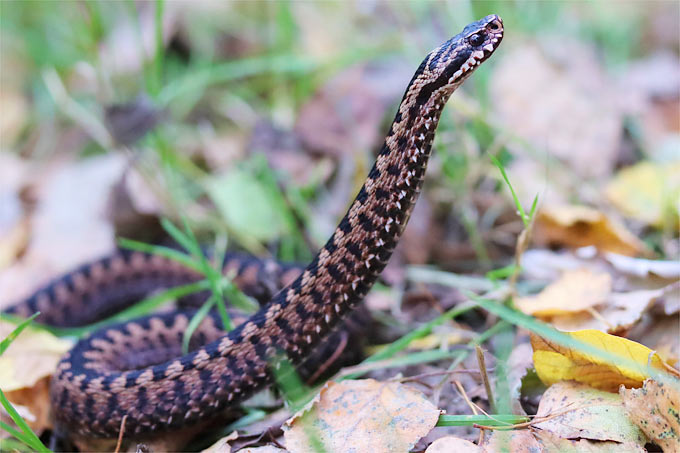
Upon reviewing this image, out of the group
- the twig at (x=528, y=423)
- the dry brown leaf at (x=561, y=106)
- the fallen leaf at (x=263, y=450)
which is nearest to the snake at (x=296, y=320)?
the fallen leaf at (x=263, y=450)

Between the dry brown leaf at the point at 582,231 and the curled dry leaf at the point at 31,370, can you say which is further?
the dry brown leaf at the point at 582,231

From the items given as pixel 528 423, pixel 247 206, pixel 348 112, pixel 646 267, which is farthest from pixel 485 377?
pixel 348 112

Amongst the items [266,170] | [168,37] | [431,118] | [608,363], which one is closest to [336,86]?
[266,170]

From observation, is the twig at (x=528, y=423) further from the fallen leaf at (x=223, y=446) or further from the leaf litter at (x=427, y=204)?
the fallen leaf at (x=223, y=446)

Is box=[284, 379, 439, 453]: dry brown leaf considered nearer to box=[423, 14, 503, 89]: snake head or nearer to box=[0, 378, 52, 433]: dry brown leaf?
box=[423, 14, 503, 89]: snake head

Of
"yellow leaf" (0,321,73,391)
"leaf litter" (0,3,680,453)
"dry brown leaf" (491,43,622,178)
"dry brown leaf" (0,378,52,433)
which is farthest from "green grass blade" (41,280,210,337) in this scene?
"dry brown leaf" (491,43,622,178)

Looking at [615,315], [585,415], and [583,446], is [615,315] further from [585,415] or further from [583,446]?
[583,446]

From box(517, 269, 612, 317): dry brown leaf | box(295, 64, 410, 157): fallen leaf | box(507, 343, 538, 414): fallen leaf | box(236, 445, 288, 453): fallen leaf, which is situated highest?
box(295, 64, 410, 157): fallen leaf
